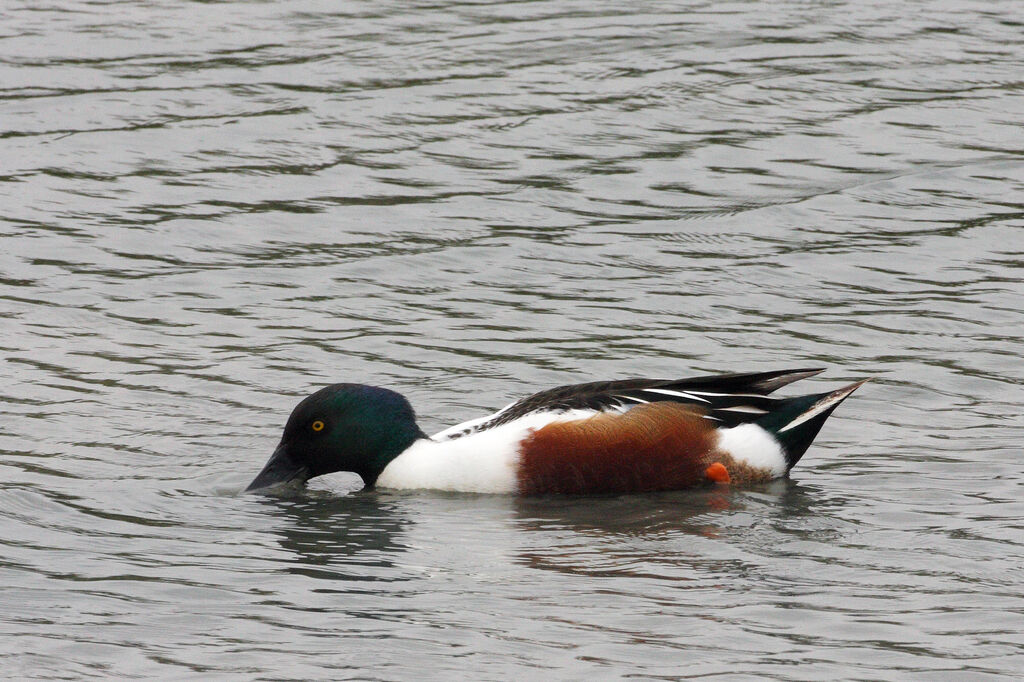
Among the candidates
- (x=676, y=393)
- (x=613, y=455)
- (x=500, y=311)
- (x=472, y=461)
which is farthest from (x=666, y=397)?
(x=500, y=311)

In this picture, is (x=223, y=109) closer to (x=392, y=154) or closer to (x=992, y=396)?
(x=392, y=154)

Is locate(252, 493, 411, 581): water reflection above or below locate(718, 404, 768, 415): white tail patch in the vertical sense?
below

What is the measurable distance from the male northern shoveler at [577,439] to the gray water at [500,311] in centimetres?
16

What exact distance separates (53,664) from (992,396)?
16.2 ft

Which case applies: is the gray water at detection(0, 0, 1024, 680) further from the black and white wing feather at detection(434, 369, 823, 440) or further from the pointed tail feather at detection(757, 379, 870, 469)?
the black and white wing feather at detection(434, 369, 823, 440)

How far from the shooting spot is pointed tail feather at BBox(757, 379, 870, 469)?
8.06 metres

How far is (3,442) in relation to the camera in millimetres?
8188

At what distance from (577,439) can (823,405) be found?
116cm

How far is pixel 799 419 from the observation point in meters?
8.08

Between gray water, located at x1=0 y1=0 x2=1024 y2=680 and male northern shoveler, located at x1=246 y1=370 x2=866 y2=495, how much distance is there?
156 millimetres

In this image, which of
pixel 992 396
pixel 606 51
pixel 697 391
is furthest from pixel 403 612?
pixel 606 51

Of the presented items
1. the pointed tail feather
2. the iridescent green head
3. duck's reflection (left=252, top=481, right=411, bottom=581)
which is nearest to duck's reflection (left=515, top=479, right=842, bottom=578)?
the pointed tail feather

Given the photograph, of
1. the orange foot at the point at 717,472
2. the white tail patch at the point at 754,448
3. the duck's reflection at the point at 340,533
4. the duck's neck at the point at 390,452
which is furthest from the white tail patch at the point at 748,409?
the duck's reflection at the point at 340,533

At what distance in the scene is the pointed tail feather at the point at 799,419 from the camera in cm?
806
